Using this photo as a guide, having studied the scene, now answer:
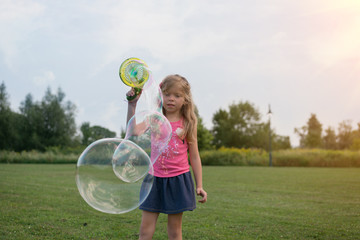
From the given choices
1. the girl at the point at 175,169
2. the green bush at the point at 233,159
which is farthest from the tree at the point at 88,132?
the girl at the point at 175,169

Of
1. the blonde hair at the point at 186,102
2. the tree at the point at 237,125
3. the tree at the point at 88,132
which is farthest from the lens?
the tree at the point at 237,125

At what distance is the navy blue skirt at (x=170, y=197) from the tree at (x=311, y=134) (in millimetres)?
64967

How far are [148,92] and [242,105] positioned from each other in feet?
212

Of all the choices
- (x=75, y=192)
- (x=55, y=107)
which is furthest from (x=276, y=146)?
(x=75, y=192)

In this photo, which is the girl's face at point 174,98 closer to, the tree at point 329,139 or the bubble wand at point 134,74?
the bubble wand at point 134,74

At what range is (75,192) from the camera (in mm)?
8781

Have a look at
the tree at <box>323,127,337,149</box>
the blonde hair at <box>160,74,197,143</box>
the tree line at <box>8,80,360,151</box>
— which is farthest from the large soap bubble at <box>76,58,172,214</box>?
the tree at <box>323,127,337,149</box>

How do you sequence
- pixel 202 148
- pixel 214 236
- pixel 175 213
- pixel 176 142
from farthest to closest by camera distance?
1. pixel 202 148
2. pixel 214 236
3. pixel 176 142
4. pixel 175 213

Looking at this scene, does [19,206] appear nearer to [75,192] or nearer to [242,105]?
[75,192]

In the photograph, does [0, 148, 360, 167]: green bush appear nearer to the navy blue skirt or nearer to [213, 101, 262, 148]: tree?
[213, 101, 262, 148]: tree

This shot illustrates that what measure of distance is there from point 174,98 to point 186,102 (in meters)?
0.12

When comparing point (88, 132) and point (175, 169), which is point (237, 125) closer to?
point (88, 132)

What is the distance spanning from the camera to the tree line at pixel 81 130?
50594 millimetres

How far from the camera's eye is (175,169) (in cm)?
300
